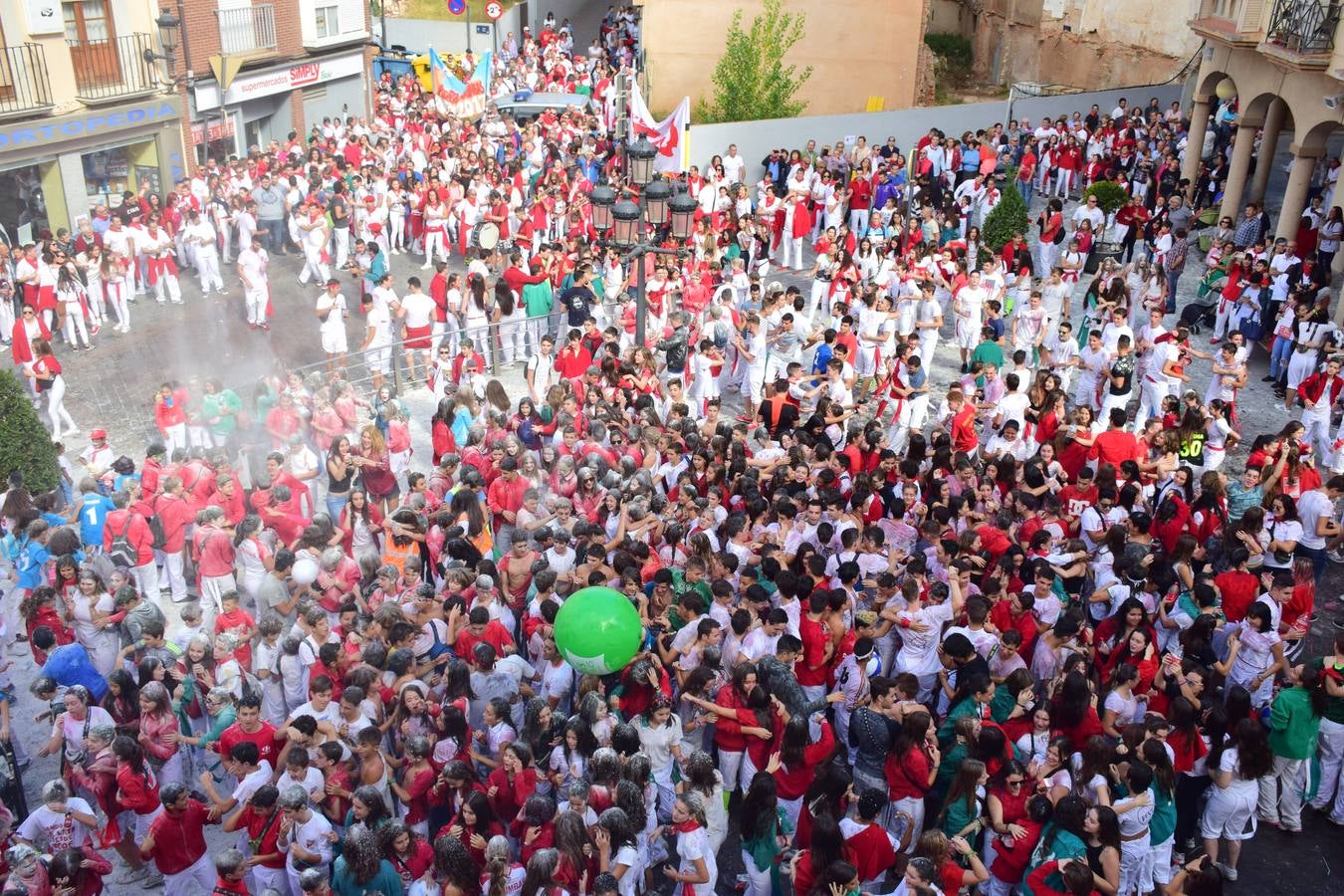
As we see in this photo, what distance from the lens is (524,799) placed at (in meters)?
7.08

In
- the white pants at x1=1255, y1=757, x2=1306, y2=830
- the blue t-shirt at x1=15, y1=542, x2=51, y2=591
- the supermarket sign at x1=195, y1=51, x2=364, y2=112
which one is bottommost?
the white pants at x1=1255, y1=757, x2=1306, y2=830

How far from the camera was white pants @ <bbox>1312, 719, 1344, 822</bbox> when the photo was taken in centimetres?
803

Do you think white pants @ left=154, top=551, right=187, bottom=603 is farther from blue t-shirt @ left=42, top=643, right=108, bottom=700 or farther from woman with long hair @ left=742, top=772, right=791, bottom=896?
woman with long hair @ left=742, top=772, right=791, bottom=896

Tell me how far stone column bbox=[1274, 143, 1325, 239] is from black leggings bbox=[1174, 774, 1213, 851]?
46.9 ft

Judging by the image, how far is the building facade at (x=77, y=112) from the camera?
826 inches

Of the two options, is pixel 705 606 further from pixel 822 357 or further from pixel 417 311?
pixel 417 311

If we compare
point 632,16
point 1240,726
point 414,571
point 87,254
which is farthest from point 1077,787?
point 632,16

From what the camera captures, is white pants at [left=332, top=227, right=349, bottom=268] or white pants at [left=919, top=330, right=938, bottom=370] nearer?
white pants at [left=919, top=330, right=938, bottom=370]

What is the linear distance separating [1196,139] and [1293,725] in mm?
18718

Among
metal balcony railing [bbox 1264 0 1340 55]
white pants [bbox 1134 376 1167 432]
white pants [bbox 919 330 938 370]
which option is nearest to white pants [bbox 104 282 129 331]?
white pants [bbox 919 330 938 370]

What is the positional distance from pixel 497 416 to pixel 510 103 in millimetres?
19081

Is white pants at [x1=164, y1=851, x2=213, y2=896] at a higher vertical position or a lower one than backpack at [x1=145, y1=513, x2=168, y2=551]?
lower

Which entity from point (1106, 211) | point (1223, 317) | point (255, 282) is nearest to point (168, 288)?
point (255, 282)

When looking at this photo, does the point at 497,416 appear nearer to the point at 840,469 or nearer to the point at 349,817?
the point at 840,469
